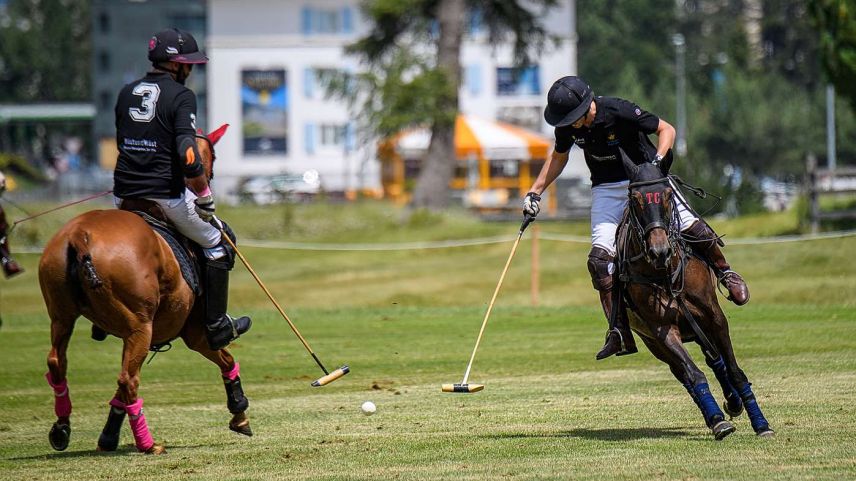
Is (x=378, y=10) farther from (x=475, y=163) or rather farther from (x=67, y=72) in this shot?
(x=67, y=72)

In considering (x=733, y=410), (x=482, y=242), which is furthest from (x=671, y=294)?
(x=482, y=242)

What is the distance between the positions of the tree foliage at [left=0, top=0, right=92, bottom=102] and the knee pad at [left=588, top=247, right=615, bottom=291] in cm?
11352

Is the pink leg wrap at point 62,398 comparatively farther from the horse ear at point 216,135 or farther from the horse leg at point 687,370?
the horse leg at point 687,370

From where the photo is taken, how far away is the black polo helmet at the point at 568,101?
10.8m

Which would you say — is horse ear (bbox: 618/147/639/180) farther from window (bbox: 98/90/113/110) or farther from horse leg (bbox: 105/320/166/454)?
window (bbox: 98/90/113/110)

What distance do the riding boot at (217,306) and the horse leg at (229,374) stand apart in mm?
115

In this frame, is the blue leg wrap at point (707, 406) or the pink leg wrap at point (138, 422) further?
the pink leg wrap at point (138, 422)

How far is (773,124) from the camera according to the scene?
86375 millimetres

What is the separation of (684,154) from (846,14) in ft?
39.5

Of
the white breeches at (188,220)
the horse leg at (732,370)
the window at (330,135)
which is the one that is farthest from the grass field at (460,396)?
the window at (330,135)

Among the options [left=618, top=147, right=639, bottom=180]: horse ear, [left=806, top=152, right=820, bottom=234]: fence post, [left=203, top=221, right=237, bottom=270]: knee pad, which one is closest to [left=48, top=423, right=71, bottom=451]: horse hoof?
[left=203, top=221, right=237, bottom=270]: knee pad

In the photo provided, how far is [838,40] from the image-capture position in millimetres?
31031

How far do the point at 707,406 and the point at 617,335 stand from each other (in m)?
0.88

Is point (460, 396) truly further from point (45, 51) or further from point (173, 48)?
point (45, 51)
